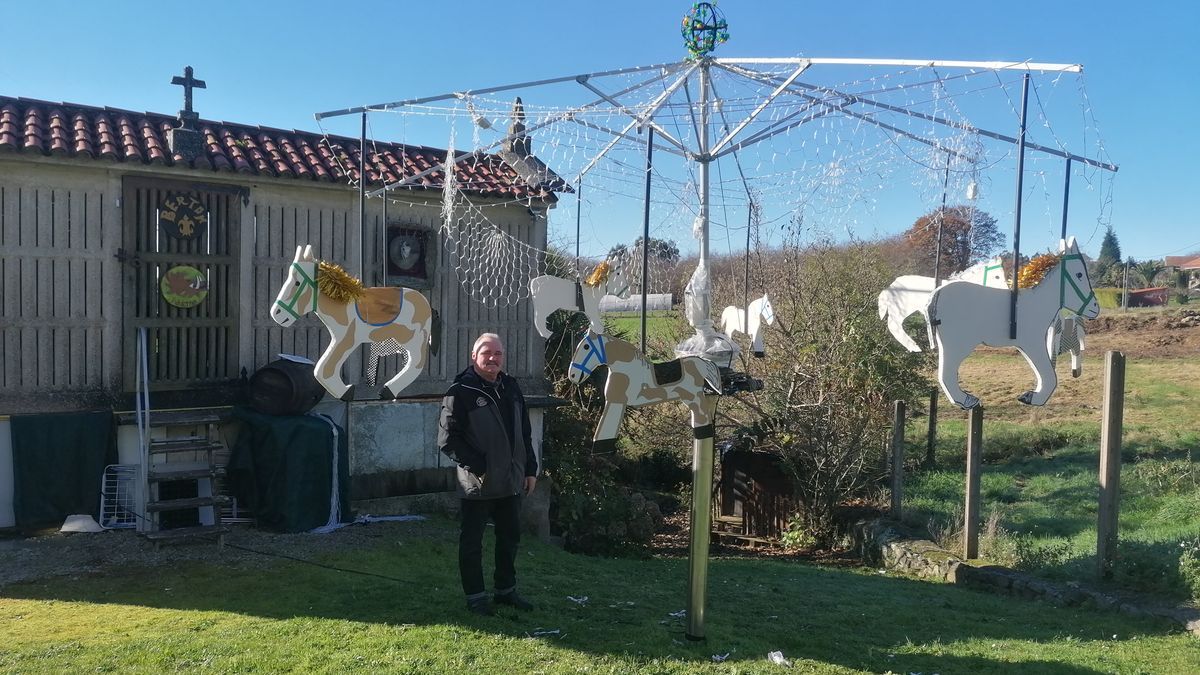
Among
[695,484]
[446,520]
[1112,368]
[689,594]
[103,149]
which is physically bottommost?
[446,520]

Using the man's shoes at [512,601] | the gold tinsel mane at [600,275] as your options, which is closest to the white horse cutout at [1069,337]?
the gold tinsel mane at [600,275]

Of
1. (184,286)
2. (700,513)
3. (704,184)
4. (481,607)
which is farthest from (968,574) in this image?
(184,286)

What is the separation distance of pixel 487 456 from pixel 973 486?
19.8ft

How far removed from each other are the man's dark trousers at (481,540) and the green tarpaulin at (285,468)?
12.1 feet

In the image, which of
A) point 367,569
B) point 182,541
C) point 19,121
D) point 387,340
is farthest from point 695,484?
point 19,121

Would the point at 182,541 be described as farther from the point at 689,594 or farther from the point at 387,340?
the point at 689,594

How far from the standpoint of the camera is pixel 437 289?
424 inches

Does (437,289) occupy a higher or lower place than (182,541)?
higher

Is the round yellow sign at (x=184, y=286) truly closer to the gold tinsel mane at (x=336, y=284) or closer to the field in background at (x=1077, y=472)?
the gold tinsel mane at (x=336, y=284)

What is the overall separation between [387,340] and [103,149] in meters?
4.81

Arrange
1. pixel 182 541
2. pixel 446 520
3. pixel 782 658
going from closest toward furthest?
1. pixel 782 658
2. pixel 182 541
3. pixel 446 520

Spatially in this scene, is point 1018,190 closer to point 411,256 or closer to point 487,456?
point 487,456

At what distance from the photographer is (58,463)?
8891mm

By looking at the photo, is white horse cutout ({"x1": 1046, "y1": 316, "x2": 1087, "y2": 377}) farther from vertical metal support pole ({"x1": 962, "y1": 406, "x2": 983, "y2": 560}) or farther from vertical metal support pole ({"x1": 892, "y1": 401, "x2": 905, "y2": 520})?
vertical metal support pole ({"x1": 892, "y1": 401, "x2": 905, "y2": 520})
